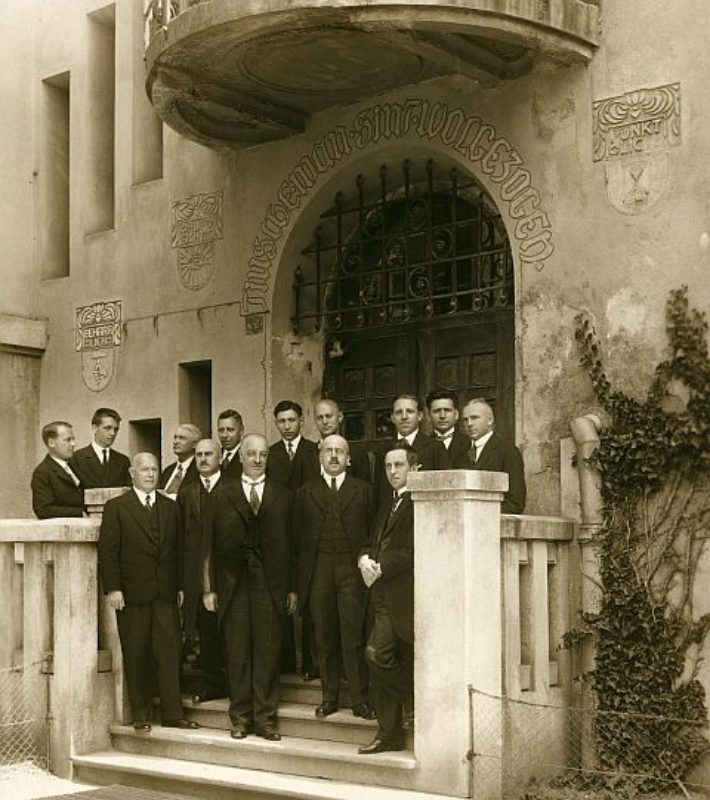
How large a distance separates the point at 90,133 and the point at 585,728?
27.8ft

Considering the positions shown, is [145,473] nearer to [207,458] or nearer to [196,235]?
A: [207,458]

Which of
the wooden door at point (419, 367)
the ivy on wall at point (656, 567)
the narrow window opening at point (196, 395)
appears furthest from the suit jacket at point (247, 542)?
the narrow window opening at point (196, 395)

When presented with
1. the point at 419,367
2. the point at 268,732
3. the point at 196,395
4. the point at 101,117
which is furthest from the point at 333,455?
the point at 101,117

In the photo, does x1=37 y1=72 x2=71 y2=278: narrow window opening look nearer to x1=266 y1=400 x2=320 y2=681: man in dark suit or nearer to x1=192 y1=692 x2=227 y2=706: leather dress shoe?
x1=266 y1=400 x2=320 y2=681: man in dark suit

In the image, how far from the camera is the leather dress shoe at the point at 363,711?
30.3 ft

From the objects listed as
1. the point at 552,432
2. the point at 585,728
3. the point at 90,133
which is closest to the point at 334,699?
the point at 585,728

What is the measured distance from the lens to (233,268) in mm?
12945

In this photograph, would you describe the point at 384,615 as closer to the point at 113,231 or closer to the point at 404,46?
the point at 404,46

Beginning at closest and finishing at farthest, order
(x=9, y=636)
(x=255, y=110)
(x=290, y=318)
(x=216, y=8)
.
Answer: (x=216, y=8)
(x=9, y=636)
(x=255, y=110)
(x=290, y=318)

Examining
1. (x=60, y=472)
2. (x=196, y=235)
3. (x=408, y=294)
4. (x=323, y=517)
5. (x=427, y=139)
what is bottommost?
(x=323, y=517)

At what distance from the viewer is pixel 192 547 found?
1013 centimetres

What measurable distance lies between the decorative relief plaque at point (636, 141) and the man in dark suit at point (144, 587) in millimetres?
3979

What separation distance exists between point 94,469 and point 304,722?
10.1 ft

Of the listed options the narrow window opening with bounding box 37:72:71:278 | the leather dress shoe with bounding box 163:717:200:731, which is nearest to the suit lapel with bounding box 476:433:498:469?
the leather dress shoe with bounding box 163:717:200:731
